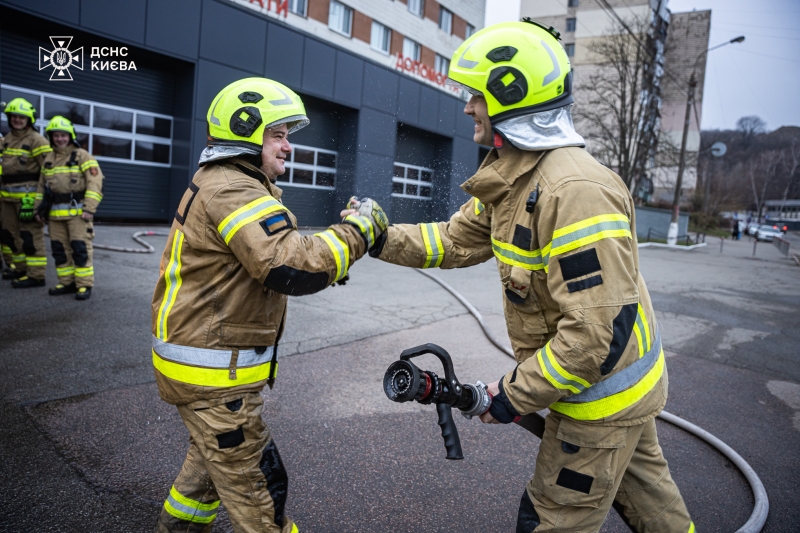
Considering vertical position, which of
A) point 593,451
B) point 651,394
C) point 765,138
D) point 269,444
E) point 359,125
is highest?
point 765,138

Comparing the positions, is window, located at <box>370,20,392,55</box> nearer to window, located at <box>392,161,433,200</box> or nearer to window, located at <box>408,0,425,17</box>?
window, located at <box>408,0,425,17</box>

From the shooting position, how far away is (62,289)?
7.17m

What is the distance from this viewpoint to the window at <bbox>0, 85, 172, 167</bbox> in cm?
1295

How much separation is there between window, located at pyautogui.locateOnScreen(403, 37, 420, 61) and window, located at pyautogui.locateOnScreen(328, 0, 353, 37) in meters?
3.79

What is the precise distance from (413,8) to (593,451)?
25.5 metres

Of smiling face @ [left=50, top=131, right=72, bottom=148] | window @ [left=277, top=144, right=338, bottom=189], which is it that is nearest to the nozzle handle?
smiling face @ [left=50, top=131, right=72, bottom=148]

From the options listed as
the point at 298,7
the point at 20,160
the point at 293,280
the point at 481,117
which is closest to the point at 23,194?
the point at 20,160

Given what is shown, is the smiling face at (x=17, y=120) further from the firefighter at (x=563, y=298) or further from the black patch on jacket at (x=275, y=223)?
the firefighter at (x=563, y=298)

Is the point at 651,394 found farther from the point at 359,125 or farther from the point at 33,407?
the point at 359,125

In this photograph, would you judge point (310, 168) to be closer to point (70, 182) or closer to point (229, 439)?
point (70, 182)

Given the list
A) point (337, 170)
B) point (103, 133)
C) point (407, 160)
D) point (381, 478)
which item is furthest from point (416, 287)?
point (407, 160)

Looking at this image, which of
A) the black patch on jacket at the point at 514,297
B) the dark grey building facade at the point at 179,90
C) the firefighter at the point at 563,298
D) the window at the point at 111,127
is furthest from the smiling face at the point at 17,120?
the black patch on jacket at the point at 514,297

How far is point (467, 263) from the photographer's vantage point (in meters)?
2.80

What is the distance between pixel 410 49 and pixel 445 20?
3.79m
